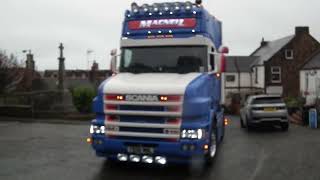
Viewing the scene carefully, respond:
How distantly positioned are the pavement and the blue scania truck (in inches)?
19.4

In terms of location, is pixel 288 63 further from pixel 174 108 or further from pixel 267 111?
pixel 174 108

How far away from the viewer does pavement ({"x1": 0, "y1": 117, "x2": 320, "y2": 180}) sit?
10953mm

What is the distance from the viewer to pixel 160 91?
10641mm

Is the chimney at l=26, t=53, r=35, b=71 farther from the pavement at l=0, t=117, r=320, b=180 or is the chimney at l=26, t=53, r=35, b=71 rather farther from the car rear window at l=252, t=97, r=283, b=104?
the pavement at l=0, t=117, r=320, b=180

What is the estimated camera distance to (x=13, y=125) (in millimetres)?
23891

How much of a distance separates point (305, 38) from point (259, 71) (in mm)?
6201

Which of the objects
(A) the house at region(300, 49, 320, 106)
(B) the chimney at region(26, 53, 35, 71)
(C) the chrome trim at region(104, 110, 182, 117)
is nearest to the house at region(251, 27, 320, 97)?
(A) the house at region(300, 49, 320, 106)

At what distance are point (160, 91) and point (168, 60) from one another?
1520 mm

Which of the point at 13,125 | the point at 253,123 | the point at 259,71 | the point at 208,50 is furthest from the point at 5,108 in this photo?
the point at 259,71

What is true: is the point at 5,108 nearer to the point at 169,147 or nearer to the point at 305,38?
the point at 169,147

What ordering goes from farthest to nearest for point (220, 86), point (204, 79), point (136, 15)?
1. point (220, 86)
2. point (136, 15)
3. point (204, 79)

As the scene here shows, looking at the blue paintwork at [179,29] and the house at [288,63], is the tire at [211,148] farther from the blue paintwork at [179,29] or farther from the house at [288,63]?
the house at [288,63]

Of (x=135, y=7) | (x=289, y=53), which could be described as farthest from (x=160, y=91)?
(x=289, y=53)

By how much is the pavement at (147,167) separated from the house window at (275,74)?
37760 millimetres
